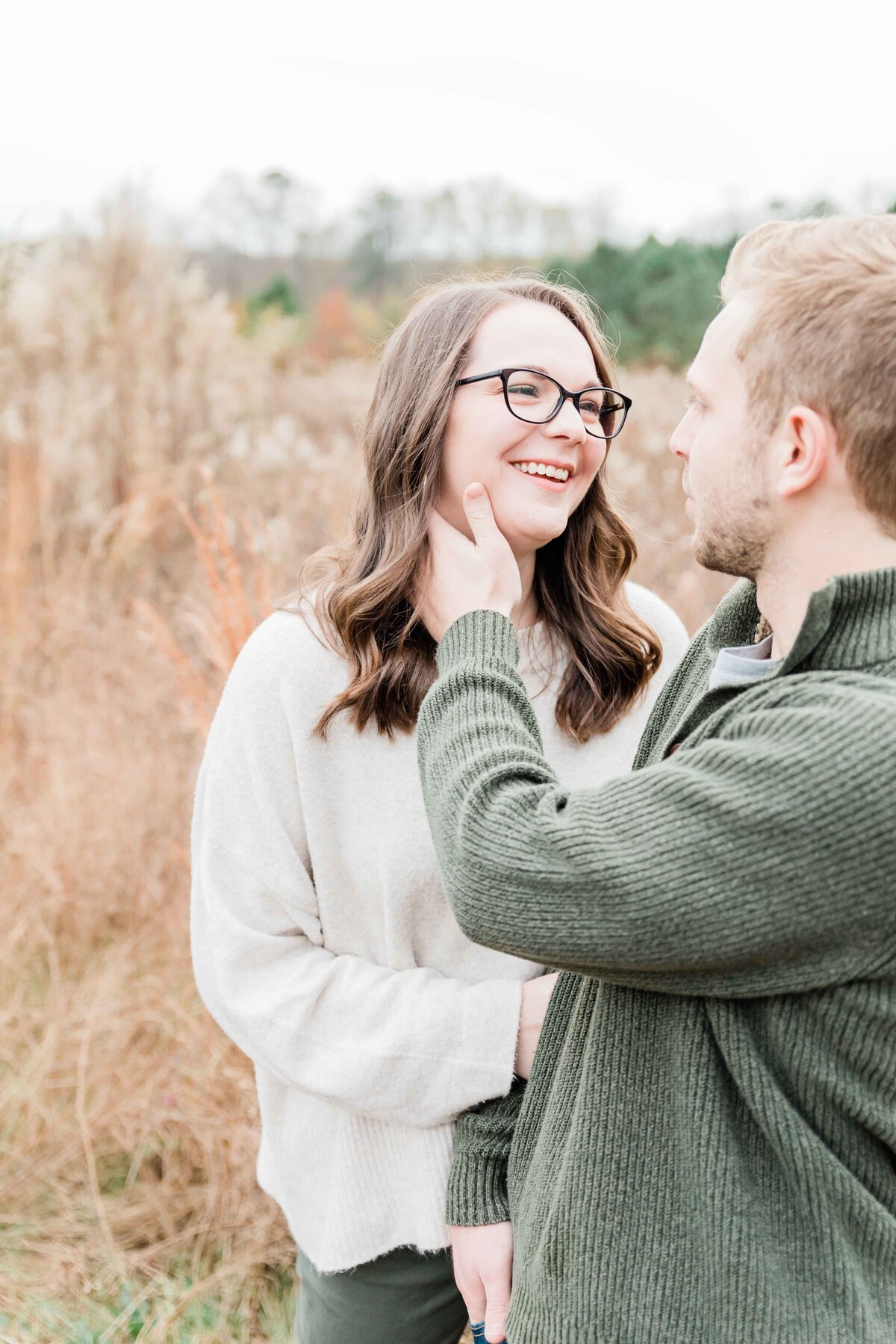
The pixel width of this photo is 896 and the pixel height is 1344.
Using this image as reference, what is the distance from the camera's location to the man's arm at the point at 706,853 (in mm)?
1036

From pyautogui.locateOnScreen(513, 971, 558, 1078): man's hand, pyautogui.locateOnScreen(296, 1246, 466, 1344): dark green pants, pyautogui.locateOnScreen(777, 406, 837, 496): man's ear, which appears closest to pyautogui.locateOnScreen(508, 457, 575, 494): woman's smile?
pyautogui.locateOnScreen(777, 406, 837, 496): man's ear

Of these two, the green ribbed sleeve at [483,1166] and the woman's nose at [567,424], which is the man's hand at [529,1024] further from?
the woman's nose at [567,424]

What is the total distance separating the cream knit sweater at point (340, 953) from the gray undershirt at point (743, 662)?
511 mm

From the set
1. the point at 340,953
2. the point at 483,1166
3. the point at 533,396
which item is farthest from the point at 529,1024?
the point at 533,396

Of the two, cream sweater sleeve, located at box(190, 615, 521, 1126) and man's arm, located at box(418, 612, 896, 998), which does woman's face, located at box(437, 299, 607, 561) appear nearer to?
cream sweater sleeve, located at box(190, 615, 521, 1126)

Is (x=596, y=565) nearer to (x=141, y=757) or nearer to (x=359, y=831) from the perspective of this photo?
(x=359, y=831)

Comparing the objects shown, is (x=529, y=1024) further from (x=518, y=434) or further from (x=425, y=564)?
(x=518, y=434)

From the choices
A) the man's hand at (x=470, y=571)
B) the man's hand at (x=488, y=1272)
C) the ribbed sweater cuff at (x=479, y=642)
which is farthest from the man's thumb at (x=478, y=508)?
the man's hand at (x=488, y=1272)

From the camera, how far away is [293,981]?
1598 mm

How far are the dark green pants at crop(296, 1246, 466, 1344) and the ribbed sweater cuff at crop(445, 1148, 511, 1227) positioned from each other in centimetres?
23

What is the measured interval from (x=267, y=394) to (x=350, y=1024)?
688 centimetres

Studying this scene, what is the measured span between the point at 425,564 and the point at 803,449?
2.21ft

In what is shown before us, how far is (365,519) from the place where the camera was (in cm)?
186

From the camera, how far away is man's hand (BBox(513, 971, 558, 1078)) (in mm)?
1548
